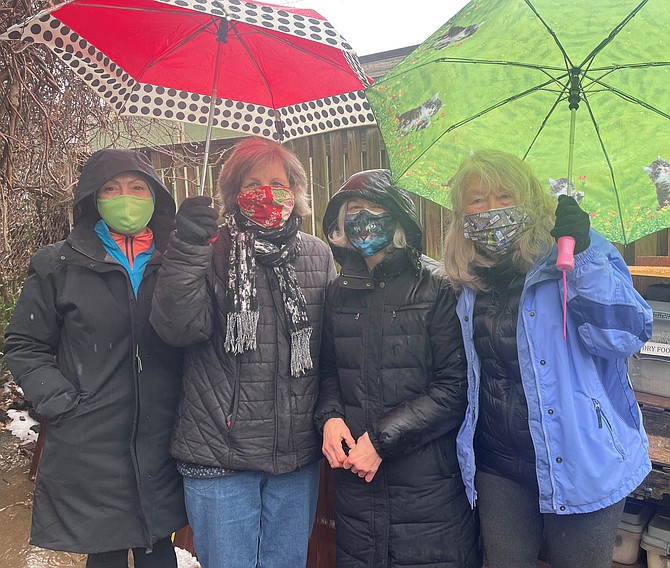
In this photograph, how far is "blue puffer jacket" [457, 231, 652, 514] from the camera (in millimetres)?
1728

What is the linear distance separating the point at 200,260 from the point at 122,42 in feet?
3.46

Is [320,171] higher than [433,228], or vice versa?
[320,171]

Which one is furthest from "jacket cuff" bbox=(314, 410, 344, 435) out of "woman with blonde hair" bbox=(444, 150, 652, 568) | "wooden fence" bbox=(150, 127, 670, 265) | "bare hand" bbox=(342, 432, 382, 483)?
"wooden fence" bbox=(150, 127, 670, 265)

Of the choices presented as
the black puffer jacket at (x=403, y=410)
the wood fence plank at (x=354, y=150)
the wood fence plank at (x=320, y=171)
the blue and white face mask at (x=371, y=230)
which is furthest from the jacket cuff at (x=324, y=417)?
the wood fence plank at (x=320, y=171)

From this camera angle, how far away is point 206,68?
2.46 metres

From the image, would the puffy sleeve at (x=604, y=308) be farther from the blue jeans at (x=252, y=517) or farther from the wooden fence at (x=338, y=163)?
the wooden fence at (x=338, y=163)

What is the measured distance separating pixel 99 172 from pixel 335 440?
1340 mm

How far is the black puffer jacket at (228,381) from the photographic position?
6.40 feet

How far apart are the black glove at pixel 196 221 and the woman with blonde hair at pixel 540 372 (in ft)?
2.93

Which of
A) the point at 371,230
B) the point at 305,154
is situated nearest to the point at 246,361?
the point at 371,230

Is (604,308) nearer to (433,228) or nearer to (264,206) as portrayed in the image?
(264,206)

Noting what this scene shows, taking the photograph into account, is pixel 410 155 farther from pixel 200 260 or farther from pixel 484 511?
pixel 484 511

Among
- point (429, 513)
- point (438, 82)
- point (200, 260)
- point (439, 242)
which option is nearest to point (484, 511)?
point (429, 513)

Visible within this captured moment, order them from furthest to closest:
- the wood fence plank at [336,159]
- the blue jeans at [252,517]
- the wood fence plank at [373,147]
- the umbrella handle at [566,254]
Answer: the wood fence plank at [336,159], the wood fence plank at [373,147], the blue jeans at [252,517], the umbrella handle at [566,254]
